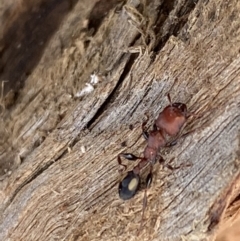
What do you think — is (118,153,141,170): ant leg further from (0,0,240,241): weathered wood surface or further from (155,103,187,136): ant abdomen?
(155,103,187,136): ant abdomen

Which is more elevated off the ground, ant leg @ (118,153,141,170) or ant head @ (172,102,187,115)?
ant head @ (172,102,187,115)

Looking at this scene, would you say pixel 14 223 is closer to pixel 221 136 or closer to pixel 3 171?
pixel 3 171

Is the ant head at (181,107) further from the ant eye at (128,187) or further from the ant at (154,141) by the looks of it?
the ant eye at (128,187)

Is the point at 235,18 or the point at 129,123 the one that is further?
the point at 129,123

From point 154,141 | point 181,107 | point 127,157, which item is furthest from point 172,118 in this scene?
point 127,157

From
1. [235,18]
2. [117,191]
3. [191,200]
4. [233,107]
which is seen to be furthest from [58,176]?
[235,18]

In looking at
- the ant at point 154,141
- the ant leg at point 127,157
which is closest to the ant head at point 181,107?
the ant at point 154,141

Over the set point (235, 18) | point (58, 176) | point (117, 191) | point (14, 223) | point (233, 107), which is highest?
point (235, 18)

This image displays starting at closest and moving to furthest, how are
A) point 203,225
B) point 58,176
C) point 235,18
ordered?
point 203,225, point 235,18, point 58,176

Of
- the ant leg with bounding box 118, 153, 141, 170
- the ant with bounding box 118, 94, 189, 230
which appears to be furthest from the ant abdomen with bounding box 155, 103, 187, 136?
the ant leg with bounding box 118, 153, 141, 170
